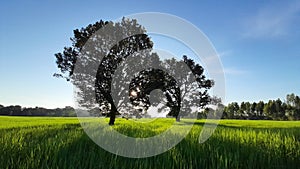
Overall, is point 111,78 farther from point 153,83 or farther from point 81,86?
point 153,83

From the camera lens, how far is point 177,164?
2.94 m

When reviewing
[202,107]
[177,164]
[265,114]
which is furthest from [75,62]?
[265,114]

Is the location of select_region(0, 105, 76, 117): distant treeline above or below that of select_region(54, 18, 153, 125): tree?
below

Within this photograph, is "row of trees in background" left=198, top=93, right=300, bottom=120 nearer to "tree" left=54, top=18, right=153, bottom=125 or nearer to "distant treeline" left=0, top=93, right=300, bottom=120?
"distant treeline" left=0, top=93, right=300, bottom=120

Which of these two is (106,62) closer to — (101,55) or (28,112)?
(101,55)

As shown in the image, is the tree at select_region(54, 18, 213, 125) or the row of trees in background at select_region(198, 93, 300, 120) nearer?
the tree at select_region(54, 18, 213, 125)

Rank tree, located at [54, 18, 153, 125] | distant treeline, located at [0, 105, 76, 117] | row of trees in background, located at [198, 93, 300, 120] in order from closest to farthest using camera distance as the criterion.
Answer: tree, located at [54, 18, 153, 125]
distant treeline, located at [0, 105, 76, 117]
row of trees in background, located at [198, 93, 300, 120]

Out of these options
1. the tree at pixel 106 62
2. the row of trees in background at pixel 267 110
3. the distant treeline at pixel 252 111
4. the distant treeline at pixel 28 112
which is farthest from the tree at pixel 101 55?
the row of trees in background at pixel 267 110

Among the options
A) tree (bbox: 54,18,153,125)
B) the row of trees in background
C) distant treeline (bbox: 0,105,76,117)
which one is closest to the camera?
tree (bbox: 54,18,153,125)

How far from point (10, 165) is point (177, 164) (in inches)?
85.5

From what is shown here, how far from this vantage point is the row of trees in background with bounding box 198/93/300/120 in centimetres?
11144

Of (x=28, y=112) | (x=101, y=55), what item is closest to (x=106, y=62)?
(x=101, y=55)

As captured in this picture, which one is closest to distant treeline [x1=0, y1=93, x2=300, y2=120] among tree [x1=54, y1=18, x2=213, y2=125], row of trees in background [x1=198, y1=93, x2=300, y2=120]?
row of trees in background [x1=198, y1=93, x2=300, y2=120]

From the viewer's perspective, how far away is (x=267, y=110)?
11638 cm
